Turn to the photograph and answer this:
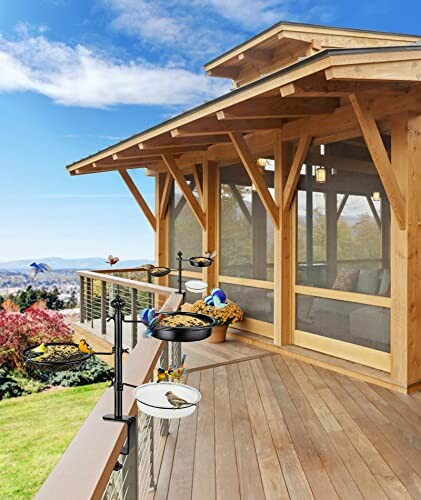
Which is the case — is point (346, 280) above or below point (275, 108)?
below

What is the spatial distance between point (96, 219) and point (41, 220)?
312 centimetres

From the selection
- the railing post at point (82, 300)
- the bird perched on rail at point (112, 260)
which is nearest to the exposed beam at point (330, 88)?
the bird perched on rail at point (112, 260)

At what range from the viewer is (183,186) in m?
5.73

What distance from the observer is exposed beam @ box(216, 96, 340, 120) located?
3668mm

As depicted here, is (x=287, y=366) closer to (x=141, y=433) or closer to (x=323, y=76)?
(x=141, y=433)

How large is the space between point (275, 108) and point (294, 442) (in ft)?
8.92

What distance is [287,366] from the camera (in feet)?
13.8

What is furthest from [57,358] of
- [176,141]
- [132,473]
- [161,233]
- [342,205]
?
[161,233]

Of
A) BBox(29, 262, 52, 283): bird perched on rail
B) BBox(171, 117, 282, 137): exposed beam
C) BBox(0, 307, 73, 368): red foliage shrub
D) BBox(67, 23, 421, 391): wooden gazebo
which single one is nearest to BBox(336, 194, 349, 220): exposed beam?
BBox(67, 23, 421, 391): wooden gazebo

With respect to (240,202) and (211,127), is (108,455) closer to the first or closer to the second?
(211,127)

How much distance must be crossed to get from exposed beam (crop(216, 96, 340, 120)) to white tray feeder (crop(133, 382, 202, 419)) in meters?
2.84

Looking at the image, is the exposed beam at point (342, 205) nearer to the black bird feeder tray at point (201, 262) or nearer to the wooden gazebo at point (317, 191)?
the wooden gazebo at point (317, 191)

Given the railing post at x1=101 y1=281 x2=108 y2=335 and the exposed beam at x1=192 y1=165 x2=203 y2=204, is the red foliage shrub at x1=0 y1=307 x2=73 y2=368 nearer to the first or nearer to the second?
the railing post at x1=101 y1=281 x2=108 y2=335

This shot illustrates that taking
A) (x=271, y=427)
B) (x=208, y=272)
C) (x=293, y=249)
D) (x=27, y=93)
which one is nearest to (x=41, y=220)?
(x=27, y=93)
